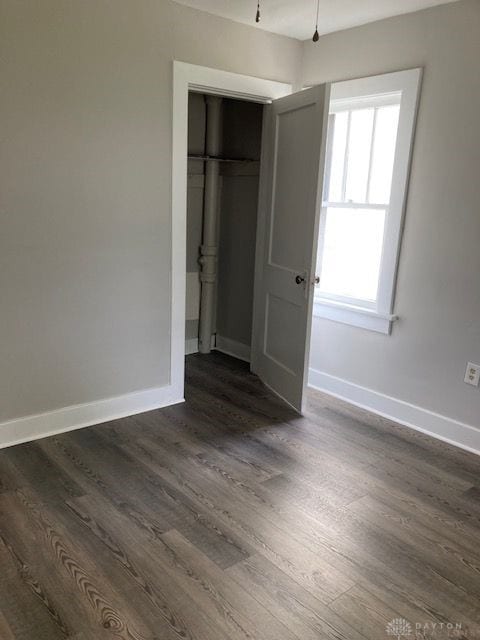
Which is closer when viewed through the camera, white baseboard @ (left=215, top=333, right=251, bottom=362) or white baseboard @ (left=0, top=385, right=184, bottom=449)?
white baseboard @ (left=0, top=385, right=184, bottom=449)

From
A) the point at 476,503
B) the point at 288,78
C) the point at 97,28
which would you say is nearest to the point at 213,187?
the point at 288,78

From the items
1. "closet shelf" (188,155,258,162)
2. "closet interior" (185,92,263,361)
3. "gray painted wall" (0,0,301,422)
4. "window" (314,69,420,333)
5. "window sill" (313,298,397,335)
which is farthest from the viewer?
"closet interior" (185,92,263,361)

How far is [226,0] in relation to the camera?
277cm

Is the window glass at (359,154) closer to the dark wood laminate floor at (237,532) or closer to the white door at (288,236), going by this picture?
the white door at (288,236)

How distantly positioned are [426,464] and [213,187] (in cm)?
264

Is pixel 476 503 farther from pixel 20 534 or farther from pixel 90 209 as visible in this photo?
pixel 90 209

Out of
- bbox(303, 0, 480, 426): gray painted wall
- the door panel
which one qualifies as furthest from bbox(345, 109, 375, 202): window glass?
the door panel

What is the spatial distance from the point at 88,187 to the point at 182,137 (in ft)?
2.18

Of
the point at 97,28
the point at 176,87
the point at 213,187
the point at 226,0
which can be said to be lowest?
the point at 213,187

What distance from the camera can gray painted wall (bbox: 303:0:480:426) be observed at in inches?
107

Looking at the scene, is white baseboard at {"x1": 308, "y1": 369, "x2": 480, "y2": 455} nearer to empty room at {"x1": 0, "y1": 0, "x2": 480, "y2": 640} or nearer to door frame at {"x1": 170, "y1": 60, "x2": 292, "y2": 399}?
empty room at {"x1": 0, "y1": 0, "x2": 480, "y2": 640}

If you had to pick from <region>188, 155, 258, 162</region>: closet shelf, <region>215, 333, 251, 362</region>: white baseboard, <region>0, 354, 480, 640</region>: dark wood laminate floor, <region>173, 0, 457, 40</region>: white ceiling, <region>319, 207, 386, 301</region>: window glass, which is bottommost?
<region>0, 354, 480, 640</region>: dark wood laminate floor

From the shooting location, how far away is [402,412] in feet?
10.6

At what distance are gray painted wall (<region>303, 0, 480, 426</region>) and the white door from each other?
509mm
